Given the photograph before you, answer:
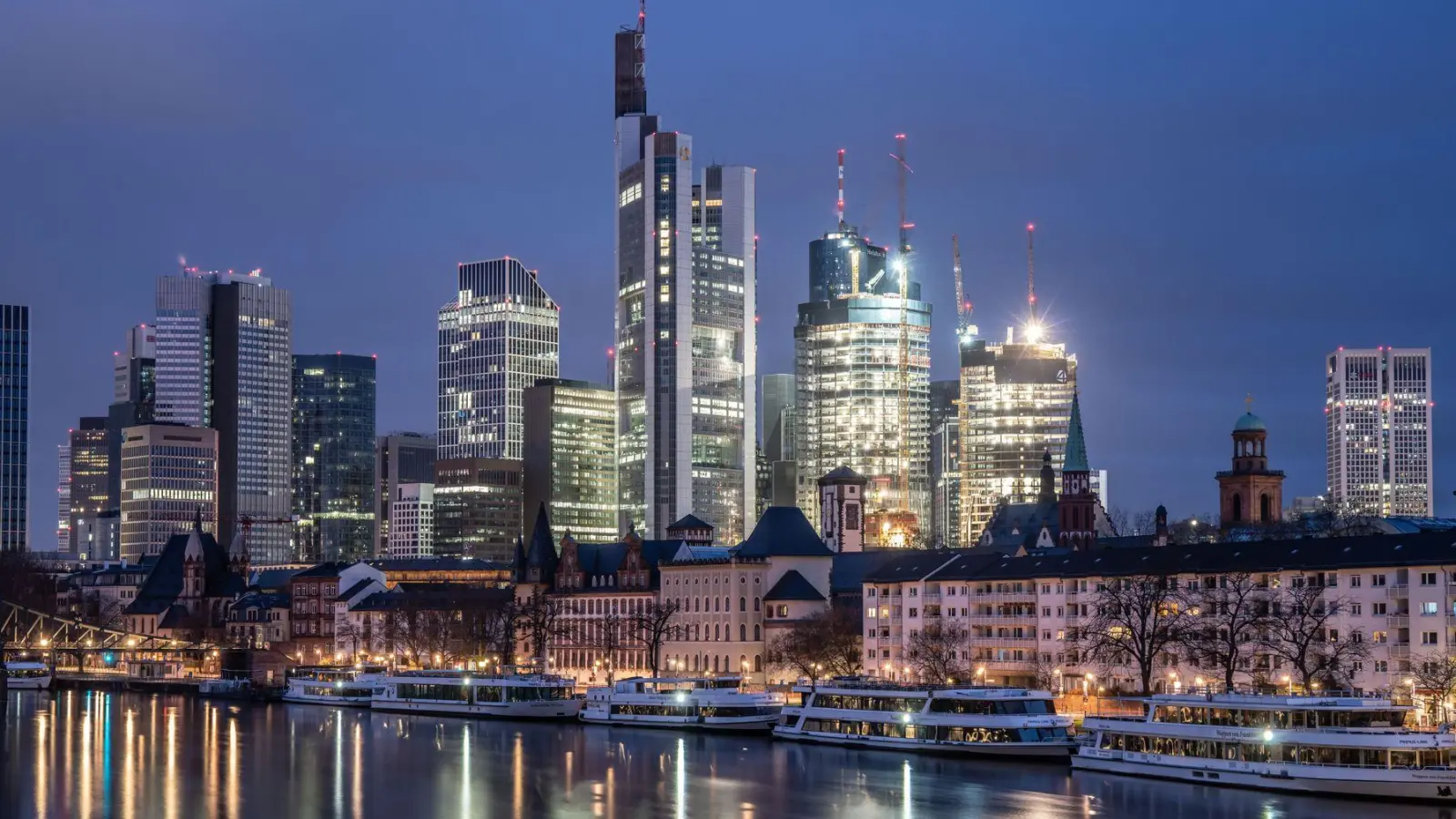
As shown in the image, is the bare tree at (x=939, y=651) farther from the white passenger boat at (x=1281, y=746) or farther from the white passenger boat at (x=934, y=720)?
the white passenger boat at (x=1281, y=746)

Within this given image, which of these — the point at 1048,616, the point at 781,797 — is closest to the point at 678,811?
the point at 781,797

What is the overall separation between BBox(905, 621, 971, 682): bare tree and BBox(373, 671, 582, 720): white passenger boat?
29.8 metres

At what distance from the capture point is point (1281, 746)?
11412 centimetres

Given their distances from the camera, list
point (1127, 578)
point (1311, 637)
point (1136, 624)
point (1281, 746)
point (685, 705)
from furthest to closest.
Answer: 1. point (1127, 578)
2. point (1136, 624)
3. point (685, 705)
4. point (1311, 637)
5. point (1281, 746)

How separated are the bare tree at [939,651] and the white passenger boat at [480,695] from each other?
97.8ft

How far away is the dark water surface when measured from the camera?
108m

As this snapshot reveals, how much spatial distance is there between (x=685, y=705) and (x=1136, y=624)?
36.5 m

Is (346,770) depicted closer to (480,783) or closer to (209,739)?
(480,783)

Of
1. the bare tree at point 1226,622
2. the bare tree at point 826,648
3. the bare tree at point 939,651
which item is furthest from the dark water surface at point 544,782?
the bare tree at point 826,648

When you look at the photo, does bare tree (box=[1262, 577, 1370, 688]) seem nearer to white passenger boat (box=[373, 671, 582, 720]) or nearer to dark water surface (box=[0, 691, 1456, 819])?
dark water surface (box=[0, 691, 1456, 819])

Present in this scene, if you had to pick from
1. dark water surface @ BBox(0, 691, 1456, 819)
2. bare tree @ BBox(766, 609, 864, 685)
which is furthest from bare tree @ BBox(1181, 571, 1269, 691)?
bare tree @ BBox(766, 609, 864, 685)

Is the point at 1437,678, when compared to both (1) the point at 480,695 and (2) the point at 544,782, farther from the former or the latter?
(1) the point at 480,695

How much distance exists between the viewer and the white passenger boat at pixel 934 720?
13325 centimetres

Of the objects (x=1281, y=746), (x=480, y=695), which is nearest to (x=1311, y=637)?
(x=1281, y=746)
